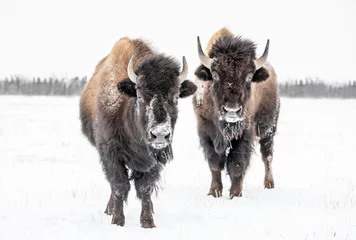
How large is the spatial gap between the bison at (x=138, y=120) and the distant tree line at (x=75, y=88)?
81.5 meters

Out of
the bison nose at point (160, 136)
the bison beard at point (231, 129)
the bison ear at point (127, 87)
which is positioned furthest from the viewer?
the bison beard at point (231, 129)

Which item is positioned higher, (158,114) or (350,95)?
(158,114)

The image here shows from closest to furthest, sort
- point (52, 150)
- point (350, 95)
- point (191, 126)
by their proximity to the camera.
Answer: point (52, 150), point (191, 126), point (350, 95)

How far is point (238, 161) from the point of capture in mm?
8414

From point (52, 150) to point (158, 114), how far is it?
41.6 ft

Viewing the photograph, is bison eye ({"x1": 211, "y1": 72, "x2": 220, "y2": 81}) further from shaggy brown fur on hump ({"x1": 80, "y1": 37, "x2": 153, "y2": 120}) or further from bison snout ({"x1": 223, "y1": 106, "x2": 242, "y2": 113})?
shaggy brown fur on hump ({"x1": 80, "y1": 37, "x2": 153, "y2": 120})

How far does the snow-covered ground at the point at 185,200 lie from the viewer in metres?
5.79

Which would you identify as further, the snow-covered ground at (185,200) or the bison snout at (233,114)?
the bison snout at (233,114)

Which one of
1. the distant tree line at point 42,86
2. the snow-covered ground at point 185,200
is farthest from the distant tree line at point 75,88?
the snow-covered ground at point 185,200

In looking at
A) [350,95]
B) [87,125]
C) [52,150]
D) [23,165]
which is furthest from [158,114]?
[350,95]

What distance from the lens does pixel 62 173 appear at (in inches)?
479

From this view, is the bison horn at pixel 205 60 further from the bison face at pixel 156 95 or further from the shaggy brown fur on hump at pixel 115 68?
the bison face at pixel 156 95

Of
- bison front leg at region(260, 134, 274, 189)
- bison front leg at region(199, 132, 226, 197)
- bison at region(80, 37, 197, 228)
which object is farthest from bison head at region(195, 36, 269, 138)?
bison front leg at region(260, 134, 274, 189)

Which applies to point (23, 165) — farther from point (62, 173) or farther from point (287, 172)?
point (287, 172)
